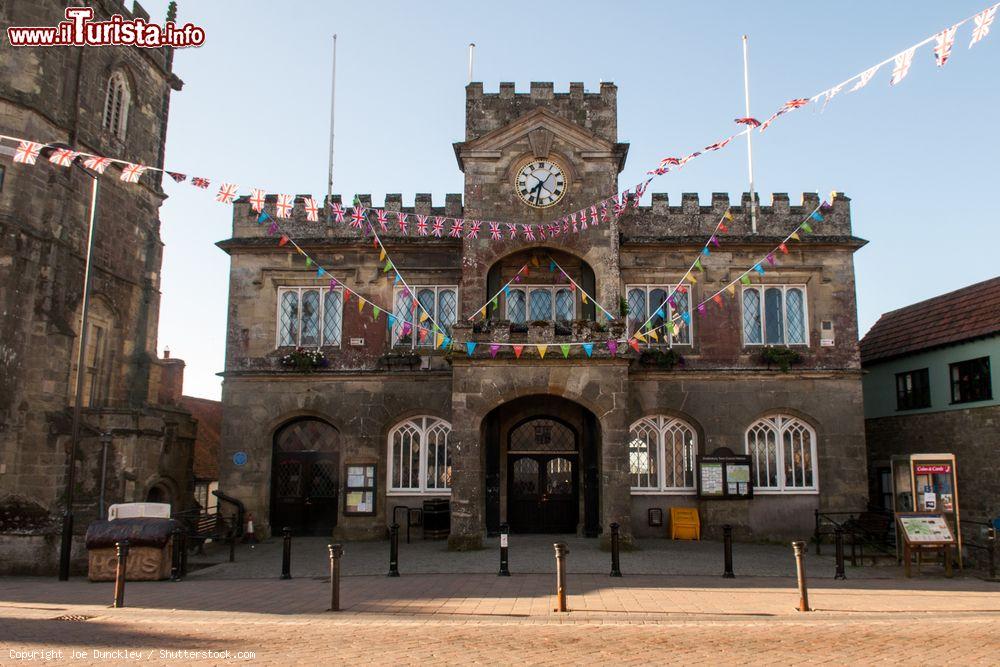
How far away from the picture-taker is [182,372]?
28625 mm

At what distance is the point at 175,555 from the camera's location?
15.5 meters

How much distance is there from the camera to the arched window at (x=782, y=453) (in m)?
22.1

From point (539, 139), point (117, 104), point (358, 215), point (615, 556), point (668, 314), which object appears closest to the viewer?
point (615, 556)

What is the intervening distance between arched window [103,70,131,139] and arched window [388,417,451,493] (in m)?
12.8

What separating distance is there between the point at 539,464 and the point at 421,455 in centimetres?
340

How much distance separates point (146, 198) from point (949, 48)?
2349cm

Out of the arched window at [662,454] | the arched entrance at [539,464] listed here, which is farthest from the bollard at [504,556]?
the arched window at [662,454]

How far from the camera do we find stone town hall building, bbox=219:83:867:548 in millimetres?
Result: 21719

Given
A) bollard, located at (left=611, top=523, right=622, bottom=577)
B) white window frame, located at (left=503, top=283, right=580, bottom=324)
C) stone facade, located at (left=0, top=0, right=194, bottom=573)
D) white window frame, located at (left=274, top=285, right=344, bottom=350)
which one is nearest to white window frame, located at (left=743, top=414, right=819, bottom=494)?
white window frame, located at (left=503, top=283, right=580, bottom=324)

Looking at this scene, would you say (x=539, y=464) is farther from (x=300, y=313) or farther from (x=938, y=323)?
(x=938, y=323)

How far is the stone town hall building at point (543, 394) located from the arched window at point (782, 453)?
56 mm

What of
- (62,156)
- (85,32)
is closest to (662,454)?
(62,156)

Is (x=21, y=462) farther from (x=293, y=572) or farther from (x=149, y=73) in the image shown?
(x=149, y=73)

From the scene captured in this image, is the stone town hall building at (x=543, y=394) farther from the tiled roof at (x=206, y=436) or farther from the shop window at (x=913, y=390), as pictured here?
the tiled roof at (x=206, y=436)
